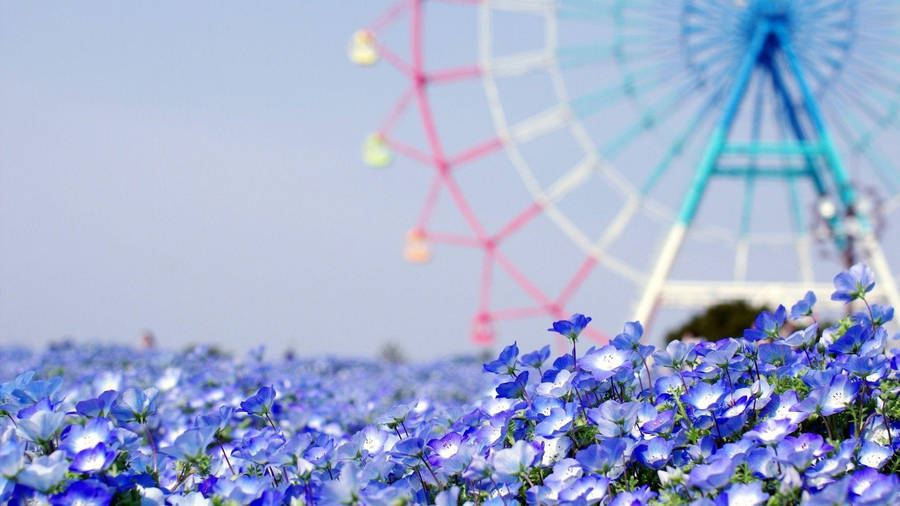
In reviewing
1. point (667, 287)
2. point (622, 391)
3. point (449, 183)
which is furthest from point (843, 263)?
point (622, 391)

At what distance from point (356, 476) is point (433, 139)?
15760 millimetres

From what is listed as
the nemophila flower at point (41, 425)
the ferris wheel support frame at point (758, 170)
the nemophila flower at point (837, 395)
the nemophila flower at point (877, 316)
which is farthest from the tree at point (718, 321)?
the nemophila flower at point (41, 425)

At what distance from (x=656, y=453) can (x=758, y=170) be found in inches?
641

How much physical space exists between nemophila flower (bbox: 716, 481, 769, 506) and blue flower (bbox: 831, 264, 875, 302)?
2.20ft

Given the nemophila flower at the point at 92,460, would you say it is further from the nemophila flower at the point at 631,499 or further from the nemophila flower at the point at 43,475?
the nemophila flower at the point at 631,499

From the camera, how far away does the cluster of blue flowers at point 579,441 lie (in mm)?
1582

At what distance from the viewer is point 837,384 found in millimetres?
1771

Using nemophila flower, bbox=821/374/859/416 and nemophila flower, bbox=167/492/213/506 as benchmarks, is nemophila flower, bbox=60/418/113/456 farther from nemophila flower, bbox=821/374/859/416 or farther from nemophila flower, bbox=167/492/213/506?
nemophila flower, bbox=821/374/859/416

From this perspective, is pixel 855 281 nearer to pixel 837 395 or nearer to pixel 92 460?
pixel 837 395

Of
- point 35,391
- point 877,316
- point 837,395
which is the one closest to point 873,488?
point 837,395

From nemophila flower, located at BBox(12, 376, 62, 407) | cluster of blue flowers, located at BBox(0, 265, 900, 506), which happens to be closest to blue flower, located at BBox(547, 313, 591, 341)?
cluster of blue flowers, located at BBox(0, 265, 900, 506)

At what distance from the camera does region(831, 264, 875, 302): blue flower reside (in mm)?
2062

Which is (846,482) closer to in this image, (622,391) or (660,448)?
(660,448)

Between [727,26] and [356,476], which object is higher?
[727,26]
